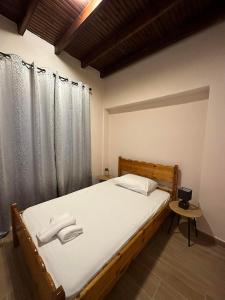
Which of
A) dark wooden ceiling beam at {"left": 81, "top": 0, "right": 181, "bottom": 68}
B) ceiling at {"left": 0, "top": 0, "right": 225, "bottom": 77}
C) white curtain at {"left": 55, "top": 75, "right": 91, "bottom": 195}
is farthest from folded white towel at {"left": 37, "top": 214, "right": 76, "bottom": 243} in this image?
dark wooden ceiling beam at {"left": 81, "top": 0, "right": 181, "bottom": 68}

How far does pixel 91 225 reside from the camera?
1413mm

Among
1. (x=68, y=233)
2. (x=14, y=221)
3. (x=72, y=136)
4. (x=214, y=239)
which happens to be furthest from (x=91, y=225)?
(x=214, y=239)

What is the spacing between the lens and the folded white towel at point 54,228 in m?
1.18

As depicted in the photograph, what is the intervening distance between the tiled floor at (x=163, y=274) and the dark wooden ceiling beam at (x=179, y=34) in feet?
9.54

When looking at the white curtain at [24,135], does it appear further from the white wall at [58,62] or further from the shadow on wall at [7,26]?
the shadow on wall at [7,26]

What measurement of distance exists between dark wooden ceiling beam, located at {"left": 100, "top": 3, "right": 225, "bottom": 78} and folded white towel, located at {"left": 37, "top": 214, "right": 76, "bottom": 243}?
278cm

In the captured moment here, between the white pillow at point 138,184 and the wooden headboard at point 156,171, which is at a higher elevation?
the wooden headboard at point 156,171

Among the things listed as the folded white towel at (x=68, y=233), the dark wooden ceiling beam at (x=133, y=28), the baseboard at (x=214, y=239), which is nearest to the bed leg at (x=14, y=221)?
the folded white towel at (x=68, y=233)

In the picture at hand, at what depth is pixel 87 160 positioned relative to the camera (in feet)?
9.68

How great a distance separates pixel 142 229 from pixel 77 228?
0.69m

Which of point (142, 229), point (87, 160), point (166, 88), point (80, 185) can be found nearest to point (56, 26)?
point (166, 88)

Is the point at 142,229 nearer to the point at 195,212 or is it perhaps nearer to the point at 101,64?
the point at 195,212

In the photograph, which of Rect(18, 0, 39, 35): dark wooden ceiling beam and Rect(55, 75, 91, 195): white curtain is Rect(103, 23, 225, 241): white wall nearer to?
Rect(55, 75, 91, 195): white curtain

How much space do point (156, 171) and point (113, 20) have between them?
2.40 metres
